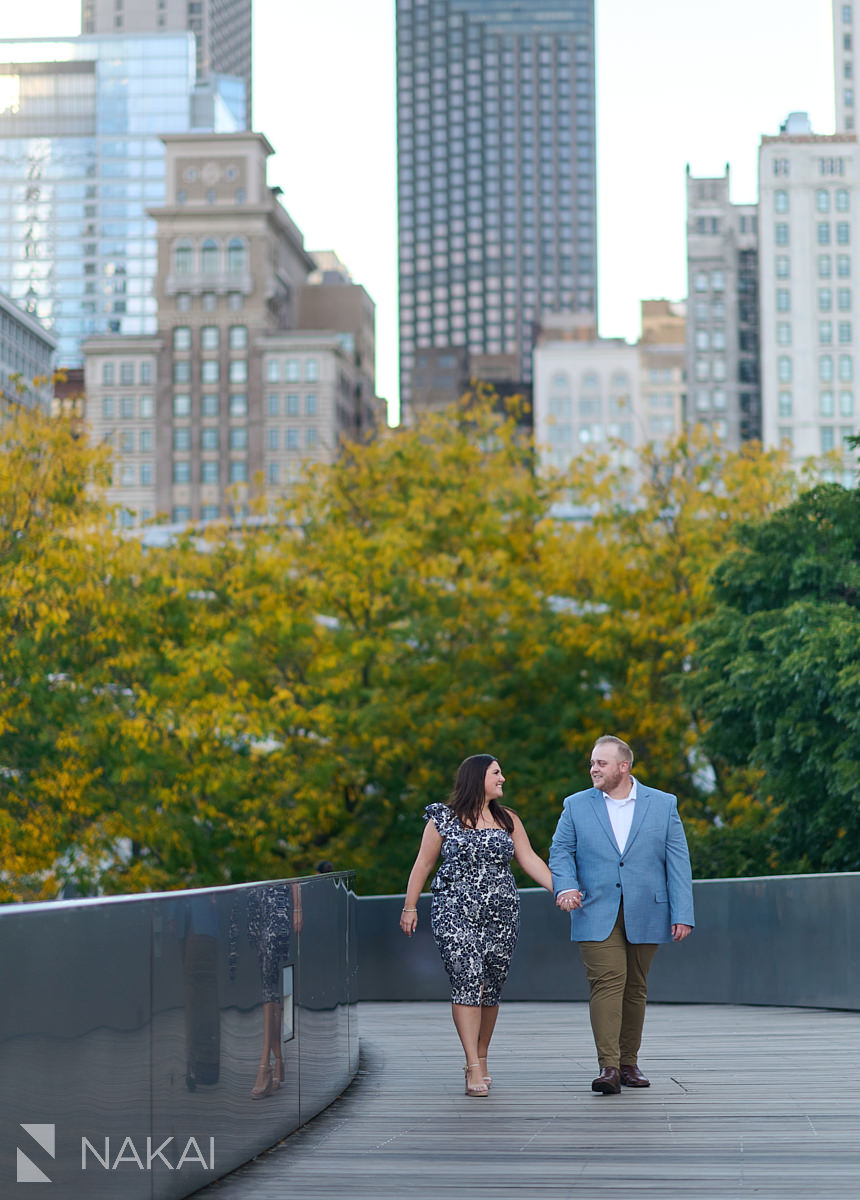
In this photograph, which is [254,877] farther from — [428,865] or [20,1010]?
[20,1010]

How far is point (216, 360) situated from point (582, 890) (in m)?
140

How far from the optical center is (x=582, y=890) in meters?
8.16

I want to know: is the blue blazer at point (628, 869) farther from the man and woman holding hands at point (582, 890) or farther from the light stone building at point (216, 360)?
the light stone building at point (216, 360)

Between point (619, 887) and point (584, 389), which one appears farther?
point (584, 389)

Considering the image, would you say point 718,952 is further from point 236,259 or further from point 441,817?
point 236,259

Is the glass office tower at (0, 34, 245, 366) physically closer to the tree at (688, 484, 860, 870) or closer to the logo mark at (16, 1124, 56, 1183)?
the tree at (688, 484, 860, 870)

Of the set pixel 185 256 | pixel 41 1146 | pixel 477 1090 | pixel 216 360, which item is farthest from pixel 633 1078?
pixel 185 256

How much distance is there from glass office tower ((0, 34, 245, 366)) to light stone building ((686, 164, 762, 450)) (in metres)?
58.0

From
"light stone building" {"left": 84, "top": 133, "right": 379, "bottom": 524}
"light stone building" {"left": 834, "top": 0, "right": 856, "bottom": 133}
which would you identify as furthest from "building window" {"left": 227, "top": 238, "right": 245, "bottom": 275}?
"light stone building" {"left": 834, "top": 0, "right": 856, "bottom": 133}

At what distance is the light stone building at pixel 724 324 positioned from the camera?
157 meters

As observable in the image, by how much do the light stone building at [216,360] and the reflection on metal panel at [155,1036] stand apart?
440 feet

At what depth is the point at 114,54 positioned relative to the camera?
190 metres

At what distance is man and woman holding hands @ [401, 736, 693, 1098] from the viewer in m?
7.96

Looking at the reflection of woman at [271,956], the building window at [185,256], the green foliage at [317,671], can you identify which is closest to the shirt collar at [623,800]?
the reflection of woman at [271,956]
